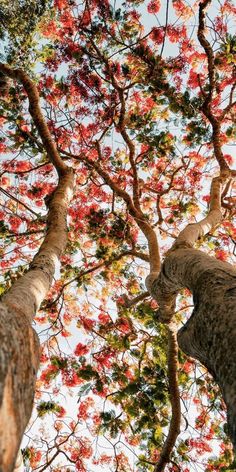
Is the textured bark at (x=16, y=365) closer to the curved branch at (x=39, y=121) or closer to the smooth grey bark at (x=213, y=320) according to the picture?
the smooth grey bark at (x=213, y=320)

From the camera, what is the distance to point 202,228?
176 inches

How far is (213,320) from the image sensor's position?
183 centimetres

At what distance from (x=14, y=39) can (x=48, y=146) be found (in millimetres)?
3658

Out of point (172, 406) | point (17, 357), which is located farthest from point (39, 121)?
point (172, 406)

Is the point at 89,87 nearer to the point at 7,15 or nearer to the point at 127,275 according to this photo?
the point at 7,15

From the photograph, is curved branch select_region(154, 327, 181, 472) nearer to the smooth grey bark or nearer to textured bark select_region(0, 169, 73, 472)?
the smooth grey bark

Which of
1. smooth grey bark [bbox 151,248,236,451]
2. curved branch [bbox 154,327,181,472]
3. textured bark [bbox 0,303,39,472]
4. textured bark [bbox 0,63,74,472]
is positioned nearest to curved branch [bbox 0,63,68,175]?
textured bark [bbox 0,63,74,472]

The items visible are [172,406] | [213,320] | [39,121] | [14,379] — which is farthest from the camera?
[39,121]

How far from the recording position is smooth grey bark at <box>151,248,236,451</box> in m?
1.50

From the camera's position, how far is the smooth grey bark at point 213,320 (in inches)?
59.1

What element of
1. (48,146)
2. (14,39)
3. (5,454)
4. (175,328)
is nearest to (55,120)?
(14,39)

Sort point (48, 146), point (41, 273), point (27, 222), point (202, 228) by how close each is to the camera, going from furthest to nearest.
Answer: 1. point (27, 222)
2. point (48, 146)
3. point (202, 228)
4. point (41, 273)

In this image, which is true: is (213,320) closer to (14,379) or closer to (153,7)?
(14,379)

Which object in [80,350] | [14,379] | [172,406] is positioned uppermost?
[80,350]
